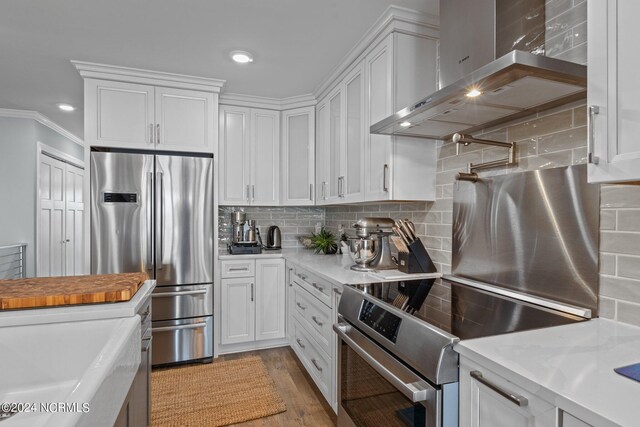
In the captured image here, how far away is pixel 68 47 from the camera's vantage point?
8.06ft

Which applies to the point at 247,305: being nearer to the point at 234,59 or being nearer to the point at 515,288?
the point at 234,59

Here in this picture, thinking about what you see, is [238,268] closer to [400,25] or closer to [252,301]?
[252,301]

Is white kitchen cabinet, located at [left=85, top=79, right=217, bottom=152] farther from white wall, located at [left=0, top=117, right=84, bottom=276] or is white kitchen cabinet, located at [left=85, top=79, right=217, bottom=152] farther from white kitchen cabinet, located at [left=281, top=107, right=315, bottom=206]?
white wall, located at [left=0, top=117, right=84, bottom=276]

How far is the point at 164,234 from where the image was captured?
290 cm

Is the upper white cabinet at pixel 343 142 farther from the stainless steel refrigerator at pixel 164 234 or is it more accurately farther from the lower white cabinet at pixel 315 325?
the stainless steel refrigerator at pixel 164 234

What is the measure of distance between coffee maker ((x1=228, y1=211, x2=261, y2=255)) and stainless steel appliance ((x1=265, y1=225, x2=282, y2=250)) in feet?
0.76

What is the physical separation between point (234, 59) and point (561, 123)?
2178 millimetres

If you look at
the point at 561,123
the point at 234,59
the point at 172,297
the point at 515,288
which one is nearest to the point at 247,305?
the point at 172,297

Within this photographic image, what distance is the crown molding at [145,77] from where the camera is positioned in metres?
2.75

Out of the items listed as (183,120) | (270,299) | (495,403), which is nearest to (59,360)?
(495,403)

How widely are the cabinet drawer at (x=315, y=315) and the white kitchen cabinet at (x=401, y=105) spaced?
824mm

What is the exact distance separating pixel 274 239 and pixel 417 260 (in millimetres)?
1880

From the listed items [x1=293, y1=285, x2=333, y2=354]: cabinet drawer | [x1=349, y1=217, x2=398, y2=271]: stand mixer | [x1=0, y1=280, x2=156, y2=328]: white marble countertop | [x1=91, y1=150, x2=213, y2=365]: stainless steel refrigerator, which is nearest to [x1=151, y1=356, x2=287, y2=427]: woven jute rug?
[x1=91, y1=150, x2=213, y2=365]: stainless steel refrigerator

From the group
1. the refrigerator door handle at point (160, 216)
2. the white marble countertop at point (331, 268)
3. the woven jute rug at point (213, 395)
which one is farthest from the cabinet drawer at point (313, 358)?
the refrigerator door handle at point (160, 216)
